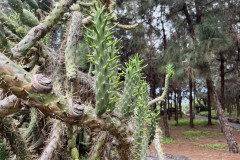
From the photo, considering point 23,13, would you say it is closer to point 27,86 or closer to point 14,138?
point 14,138

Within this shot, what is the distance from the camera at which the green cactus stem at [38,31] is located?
85.6 inches

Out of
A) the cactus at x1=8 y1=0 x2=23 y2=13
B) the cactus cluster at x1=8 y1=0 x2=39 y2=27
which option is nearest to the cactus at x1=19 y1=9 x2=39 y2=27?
the cactus cluster at x1=8 y1=0 x2=39 y2=27

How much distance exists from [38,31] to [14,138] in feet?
4.19

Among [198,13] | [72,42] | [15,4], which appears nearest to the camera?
[15,4]

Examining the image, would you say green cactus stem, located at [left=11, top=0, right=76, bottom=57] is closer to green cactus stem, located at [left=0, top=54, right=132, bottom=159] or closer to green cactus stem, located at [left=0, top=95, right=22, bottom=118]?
green cactus stem, located at [left=0, top=95, right=22, bottom=118]

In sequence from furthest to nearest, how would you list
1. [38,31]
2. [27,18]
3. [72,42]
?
[72,42] → [27,18] → [38,31]

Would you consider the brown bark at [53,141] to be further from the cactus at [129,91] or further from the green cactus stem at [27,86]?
the green cactus stem at [27,86]

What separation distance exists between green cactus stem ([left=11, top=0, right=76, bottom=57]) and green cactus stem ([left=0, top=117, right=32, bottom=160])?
3.27 ft

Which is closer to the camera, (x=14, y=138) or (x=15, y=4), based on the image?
(x=14, y=138)

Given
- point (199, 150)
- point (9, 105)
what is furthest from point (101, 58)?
point (199, 150)

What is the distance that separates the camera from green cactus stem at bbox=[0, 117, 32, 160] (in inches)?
55.1

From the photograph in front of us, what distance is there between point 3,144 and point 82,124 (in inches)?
37.5

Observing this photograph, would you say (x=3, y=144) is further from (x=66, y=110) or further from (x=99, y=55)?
(x=99, y=55)

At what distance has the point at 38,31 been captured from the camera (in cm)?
226
